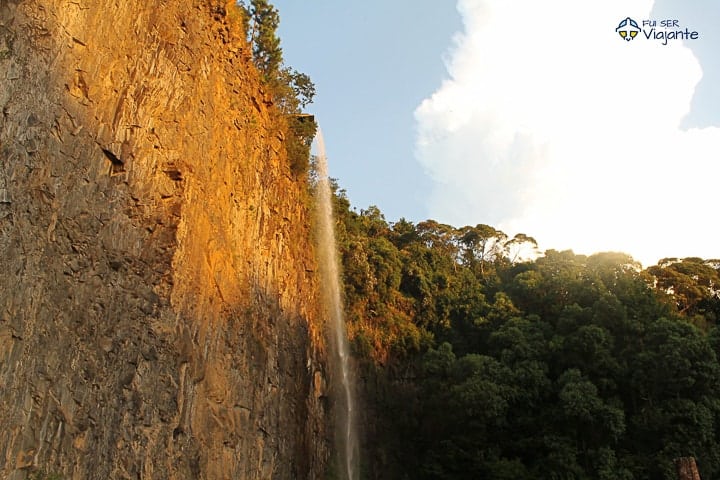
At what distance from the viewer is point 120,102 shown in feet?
39.4

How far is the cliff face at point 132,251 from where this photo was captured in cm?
934

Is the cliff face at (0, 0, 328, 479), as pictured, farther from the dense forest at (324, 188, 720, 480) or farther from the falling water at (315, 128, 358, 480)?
the dense forest at (324, 188, 720, 480)

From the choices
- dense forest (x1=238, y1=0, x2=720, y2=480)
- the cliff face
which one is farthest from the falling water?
the cliff face

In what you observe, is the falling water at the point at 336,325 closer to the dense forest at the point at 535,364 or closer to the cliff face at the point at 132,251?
the dense forest at the point at 535,364

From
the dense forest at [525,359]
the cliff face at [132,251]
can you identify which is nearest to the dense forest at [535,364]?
the dense forest at [525,359]

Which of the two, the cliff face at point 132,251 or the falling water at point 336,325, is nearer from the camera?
the cliff face at point 132,251

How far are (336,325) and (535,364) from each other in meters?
8.34

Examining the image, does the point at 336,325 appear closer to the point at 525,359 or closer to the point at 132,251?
the point at 525,359

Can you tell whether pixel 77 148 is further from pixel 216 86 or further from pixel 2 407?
pixel 216 86

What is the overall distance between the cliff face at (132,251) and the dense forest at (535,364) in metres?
9.56

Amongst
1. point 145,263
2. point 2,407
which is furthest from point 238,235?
point 2,407

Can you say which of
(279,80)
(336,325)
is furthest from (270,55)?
(336,325)

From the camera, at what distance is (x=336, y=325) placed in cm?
2708

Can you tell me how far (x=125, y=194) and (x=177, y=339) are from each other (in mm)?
2982
